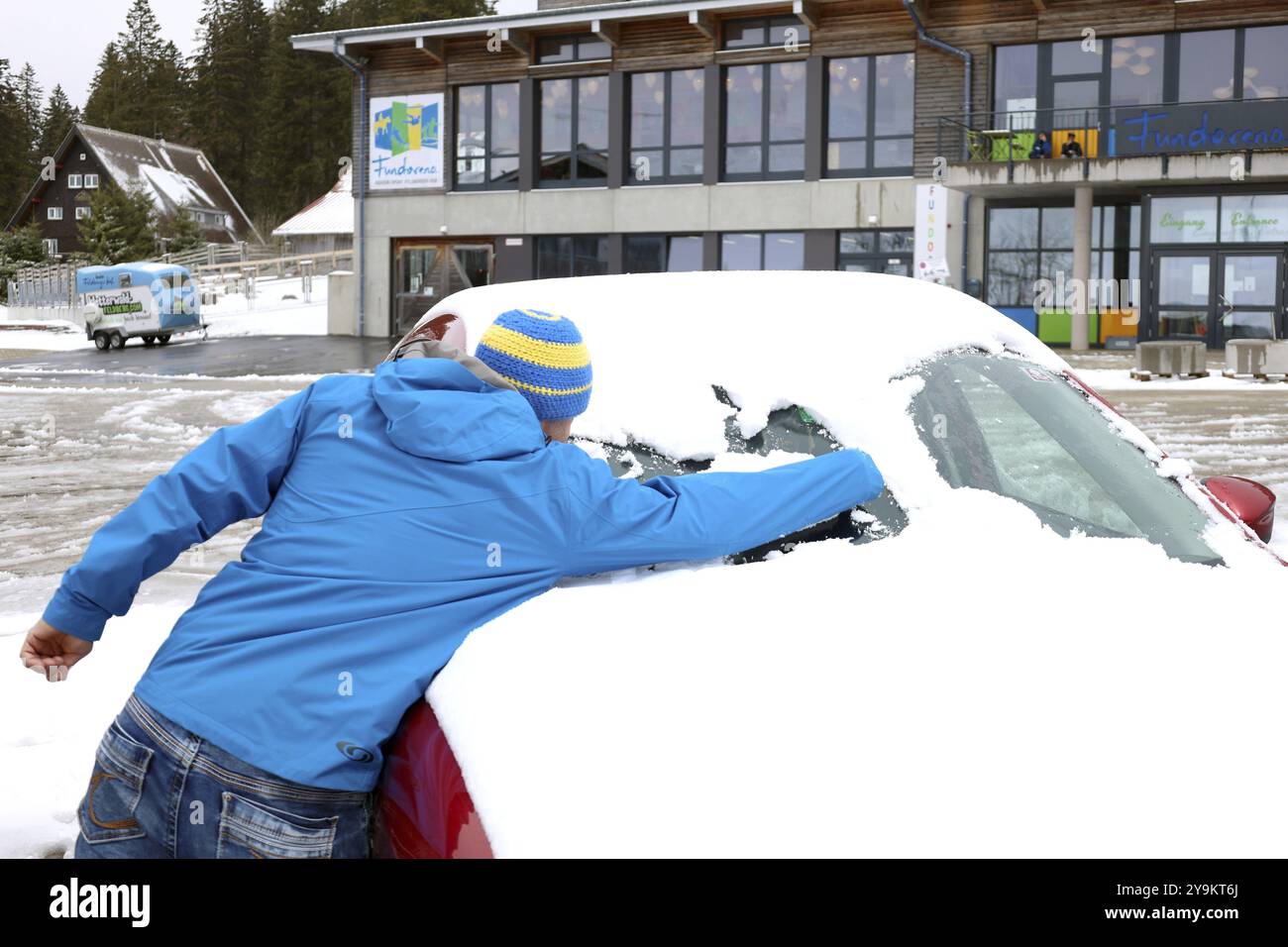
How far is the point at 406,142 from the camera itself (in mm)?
33469

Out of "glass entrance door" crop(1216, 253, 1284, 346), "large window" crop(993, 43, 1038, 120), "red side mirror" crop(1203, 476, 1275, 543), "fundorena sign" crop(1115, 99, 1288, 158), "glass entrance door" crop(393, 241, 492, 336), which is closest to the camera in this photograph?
"red side mirror" crop(1203, 476, 1275, 543)

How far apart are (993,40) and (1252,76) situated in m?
5.15

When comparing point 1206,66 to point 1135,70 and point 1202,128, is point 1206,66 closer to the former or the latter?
point 1135,70

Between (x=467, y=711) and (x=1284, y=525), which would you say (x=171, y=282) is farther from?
(x=467, y=711)

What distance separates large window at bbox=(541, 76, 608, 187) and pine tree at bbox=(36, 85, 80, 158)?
65747 millimetres

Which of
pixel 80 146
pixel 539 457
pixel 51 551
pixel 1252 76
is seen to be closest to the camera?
pixel 539 457

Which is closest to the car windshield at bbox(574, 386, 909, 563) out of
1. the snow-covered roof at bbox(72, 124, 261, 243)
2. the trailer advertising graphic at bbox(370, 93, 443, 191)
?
the trailer advertising graphic at bbox(370, 93, 443, 191)

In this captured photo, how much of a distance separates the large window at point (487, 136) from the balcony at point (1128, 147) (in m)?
10.6

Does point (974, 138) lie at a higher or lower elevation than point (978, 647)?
higher

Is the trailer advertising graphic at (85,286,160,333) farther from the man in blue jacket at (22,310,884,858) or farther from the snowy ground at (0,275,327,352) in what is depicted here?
the man in blue jacket at (22,310,884,858)

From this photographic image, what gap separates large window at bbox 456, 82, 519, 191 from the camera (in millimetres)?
32406

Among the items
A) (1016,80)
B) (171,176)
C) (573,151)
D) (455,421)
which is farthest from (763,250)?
(171,176)
